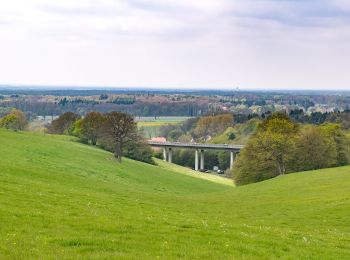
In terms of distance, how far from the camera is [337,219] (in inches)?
1072

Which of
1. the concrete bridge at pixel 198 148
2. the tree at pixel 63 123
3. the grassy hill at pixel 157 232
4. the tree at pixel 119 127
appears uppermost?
the grassy hill at pixel 157 232

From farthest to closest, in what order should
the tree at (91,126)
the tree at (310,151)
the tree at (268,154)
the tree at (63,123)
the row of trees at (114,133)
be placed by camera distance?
the tree at (63,123) → the tree at (91,126) → the row of trees at (114,133) → the tree at (310,151) → the tree at (268,154)

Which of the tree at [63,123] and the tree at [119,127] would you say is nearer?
the tree at [119,127]

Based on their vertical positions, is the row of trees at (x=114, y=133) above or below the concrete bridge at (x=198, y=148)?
above

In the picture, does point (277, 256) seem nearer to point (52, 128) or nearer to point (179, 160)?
point (52, 128)

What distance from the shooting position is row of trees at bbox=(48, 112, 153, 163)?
291 feet

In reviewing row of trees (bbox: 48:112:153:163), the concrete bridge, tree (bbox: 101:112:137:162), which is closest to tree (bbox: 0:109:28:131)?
row of trees (bbox: 48:112:153:163)

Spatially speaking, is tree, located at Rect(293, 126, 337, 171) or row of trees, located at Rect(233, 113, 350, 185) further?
tree, located at Rect(293, 126, 337, 171)

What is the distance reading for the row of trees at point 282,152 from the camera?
78500 millimetres

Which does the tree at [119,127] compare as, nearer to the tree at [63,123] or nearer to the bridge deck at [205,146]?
the tree at [63,123]

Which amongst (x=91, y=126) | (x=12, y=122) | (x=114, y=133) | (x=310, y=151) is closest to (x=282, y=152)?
(x=310, y=151)

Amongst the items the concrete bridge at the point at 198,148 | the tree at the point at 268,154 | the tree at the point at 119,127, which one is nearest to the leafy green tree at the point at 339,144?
the tree at the point at 268,154

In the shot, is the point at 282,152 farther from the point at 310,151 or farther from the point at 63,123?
the point at 63,123

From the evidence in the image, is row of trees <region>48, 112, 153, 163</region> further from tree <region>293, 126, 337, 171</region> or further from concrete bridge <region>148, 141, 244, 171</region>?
concrete bridge <region>148, 141, 244, 171</region>
